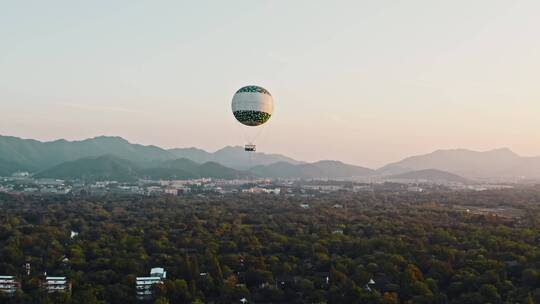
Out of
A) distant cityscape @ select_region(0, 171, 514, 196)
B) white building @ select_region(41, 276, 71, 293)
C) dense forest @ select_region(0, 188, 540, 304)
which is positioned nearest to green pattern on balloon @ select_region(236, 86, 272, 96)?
dense forest @ select_region(0, 188, 540, 304)

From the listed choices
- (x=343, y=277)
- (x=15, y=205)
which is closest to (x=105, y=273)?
(x=343, y=277)

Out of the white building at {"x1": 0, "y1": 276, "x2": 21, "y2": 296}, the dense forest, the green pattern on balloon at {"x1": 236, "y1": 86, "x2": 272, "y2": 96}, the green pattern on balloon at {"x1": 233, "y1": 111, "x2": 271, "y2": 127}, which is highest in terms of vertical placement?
the green pattern on balloon at {"x1": 236, "y1": 86, "x2": 272, "y2": 96}

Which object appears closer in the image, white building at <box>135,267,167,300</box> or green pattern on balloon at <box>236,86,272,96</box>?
white building at <box>135,267,167,300</box>

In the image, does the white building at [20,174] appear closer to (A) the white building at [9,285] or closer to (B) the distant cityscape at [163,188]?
(B) the distant cityscape at [163,188]

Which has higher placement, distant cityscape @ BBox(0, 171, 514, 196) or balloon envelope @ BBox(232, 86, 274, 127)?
balloon envelope @ BBox(232, 86, 274, 127)

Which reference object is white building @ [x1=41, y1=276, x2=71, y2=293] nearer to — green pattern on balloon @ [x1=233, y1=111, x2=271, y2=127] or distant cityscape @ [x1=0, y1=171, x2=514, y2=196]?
green pattern on balloon @ [x1=233, y1=111, x2=271, y2=127]

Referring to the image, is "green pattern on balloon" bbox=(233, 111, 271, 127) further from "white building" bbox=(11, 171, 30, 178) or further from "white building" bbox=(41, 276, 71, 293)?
"white building" bbox=(11, 171, 30, 178)

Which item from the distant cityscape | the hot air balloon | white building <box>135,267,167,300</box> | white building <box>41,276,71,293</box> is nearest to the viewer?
white building <box>41,276,71,293</box>

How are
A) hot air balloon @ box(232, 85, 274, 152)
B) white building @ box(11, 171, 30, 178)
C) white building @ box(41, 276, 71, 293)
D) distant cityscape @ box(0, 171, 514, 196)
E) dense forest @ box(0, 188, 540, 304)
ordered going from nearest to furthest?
dense forest @ box(0, 188, 540, 304)
white building @ box(41, 276, 71, 293)
hot air balloon @ box(232, 85, 274, 152)
distant cityscape @ box(0, 171, 514, 196)
white building @ box(11, 171, 30, 178)
